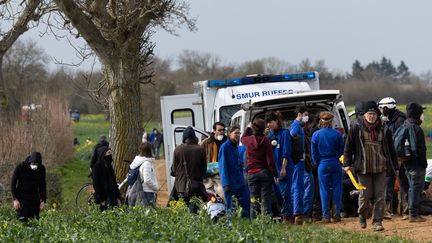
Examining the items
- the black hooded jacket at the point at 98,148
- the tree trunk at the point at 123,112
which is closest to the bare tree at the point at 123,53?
the tree trunk at the point at 123,112

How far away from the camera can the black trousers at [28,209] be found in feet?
54.0

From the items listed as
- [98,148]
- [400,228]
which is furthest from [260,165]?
[98,148]

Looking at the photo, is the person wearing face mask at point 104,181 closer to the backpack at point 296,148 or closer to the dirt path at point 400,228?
the backpack at point 296,148

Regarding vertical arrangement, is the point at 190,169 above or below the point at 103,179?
above

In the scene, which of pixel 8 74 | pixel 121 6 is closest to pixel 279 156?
pixel 121 6

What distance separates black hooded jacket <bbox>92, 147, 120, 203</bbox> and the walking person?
8.58 ft

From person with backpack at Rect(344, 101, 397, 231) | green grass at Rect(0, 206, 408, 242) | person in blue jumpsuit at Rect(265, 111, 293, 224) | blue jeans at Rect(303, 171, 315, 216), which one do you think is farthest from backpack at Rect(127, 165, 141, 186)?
person with backpack at Rect(344, 101, 397, 231)

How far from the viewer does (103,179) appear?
683 inches

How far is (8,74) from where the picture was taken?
7162 cm

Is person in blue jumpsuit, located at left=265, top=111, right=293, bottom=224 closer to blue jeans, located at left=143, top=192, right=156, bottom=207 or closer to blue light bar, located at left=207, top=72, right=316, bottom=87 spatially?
blue jeans, located at left=143, top=192, right=156, bottom=207

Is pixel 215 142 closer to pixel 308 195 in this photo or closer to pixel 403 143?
pixel 308 195

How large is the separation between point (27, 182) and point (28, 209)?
45 cm

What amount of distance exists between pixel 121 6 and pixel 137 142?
2.94 m

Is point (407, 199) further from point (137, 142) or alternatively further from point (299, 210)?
point (137, 142)
